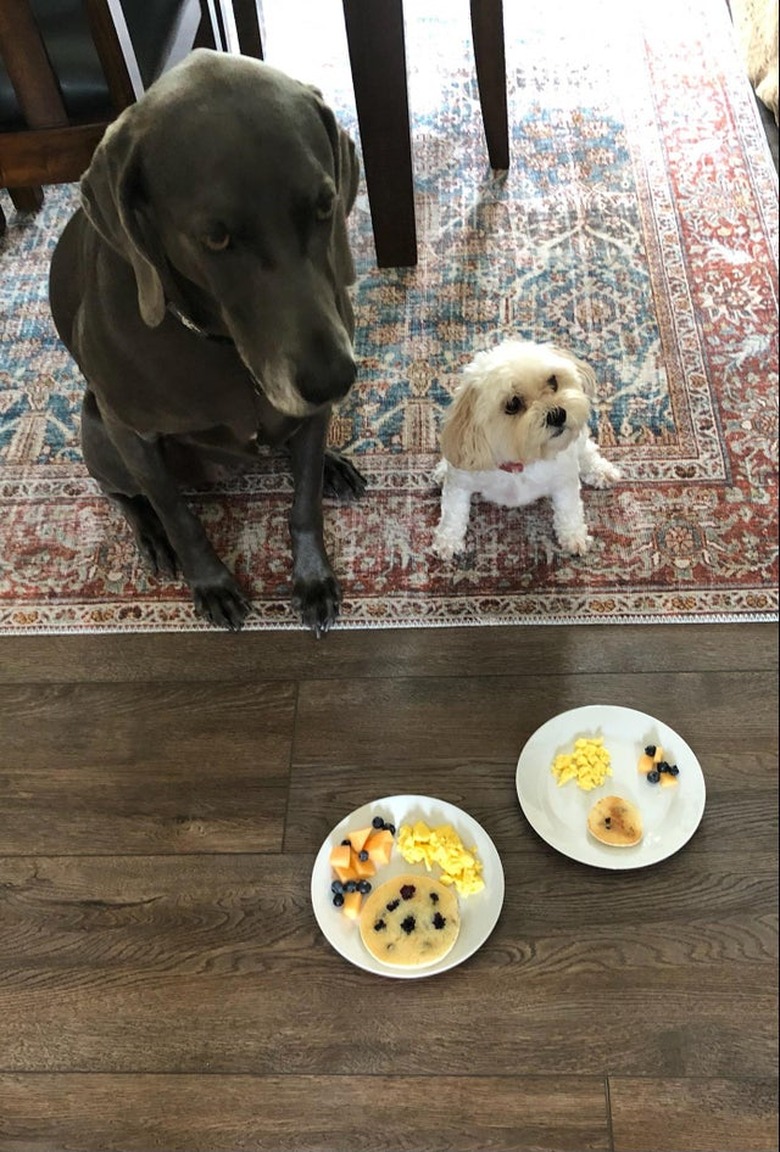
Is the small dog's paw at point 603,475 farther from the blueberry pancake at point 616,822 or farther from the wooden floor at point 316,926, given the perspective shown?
the blueberry pancake at point 616,822

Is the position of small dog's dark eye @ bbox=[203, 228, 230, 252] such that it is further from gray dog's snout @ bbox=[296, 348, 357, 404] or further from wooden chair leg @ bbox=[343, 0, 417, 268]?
wooden chair leg @ bbox=[343, 0, 417, 268]

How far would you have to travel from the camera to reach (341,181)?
1.19 metres

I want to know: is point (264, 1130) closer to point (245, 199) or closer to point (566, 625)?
point (566, 625)

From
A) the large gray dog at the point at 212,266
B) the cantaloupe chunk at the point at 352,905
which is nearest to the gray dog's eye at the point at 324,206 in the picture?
the large gray dog at the point at 212,266

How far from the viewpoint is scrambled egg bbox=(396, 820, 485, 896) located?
4.21 ft

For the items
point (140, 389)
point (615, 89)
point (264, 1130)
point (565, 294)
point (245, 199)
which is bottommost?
point (264, 1130)

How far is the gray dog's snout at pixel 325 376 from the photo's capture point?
112 centimetres

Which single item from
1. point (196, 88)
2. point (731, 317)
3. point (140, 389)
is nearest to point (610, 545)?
point (731, 317)

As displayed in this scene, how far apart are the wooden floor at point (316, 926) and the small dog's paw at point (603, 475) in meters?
0.29

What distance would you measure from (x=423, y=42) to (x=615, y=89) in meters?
0.53

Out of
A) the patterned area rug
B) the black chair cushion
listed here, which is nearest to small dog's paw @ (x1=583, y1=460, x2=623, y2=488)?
the patterned area rug

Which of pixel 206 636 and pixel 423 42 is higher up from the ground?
pixel 423 42

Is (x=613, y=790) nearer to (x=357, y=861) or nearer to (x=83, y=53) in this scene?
(x=357, y=861)

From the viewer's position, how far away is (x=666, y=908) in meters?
1.29
